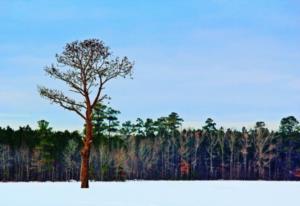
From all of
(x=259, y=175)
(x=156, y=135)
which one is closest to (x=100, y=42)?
(x=259, y=175)

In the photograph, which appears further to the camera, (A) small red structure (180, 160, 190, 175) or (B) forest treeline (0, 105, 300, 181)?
(A) small red structure (180, 160, 190, 175)

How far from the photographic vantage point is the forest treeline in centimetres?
10319

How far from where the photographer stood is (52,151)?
10381 cm

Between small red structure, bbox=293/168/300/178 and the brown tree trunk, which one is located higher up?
the brown tree trunk

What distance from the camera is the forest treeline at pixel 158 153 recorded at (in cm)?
10319

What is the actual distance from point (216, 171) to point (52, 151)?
3370 centimetres

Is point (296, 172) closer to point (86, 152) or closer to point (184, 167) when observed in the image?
point (184, 167)

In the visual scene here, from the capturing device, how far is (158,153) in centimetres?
12088
